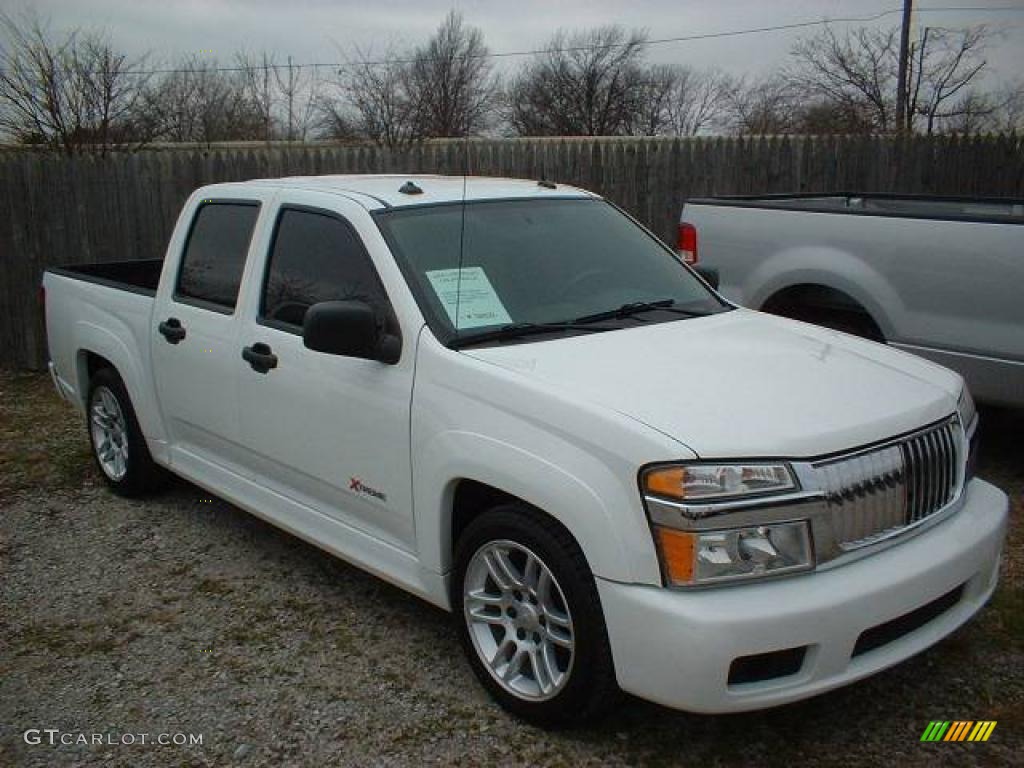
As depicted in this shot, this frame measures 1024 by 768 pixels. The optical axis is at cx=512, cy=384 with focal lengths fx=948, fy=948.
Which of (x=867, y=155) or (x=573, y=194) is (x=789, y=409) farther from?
(x=867, y=155)

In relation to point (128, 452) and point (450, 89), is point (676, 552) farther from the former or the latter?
point (450, 89)

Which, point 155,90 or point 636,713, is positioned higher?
point 155,90

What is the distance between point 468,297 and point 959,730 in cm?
223

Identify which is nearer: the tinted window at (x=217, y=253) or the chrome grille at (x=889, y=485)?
the chrome grille at (x=889, y=485)

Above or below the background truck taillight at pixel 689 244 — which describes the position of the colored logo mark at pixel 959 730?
below

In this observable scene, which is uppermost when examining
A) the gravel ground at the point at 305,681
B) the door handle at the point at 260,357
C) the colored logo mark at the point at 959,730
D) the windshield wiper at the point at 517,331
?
the windshield wiper at the point at 517,331

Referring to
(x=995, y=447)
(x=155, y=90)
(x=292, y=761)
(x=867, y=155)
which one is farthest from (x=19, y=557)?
(x=155, y=90)

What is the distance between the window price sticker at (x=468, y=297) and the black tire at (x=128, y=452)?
2487mm

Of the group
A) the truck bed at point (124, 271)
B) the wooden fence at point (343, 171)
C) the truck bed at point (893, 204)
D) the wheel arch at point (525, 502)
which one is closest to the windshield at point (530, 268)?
the wheel arch at point (525, 502)

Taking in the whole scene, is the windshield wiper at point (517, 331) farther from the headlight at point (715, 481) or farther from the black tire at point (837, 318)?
the black tire at point (837, 318)

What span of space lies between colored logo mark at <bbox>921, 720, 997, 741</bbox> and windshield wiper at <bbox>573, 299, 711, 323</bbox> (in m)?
1.74

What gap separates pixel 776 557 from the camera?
267 cm

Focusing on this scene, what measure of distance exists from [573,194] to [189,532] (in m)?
2.69

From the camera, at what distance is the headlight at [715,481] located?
2.64 m
